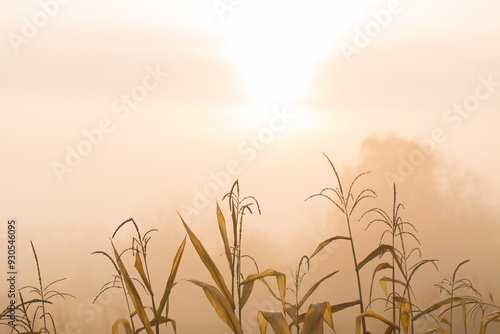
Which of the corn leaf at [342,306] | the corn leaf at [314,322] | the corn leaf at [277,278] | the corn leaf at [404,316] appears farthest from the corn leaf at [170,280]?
the corn leaf at [404,316]

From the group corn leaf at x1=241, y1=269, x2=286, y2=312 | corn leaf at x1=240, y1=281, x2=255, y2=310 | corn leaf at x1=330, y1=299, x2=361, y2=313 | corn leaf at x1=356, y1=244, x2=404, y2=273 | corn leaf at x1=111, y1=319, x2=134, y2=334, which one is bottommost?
corn leaf at x1=111, y1=319, x2=134, y2=334

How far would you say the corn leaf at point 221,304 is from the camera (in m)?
2.07

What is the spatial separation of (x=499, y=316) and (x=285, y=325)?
1142mm

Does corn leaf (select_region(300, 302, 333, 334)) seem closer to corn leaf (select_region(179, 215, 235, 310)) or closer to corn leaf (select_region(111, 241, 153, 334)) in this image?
corn leaf (select_region(179, 215, 235, 310))

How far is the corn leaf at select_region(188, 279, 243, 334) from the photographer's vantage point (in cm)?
207

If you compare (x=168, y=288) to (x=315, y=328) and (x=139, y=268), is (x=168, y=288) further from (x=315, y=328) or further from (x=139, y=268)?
(x=315, y=328)

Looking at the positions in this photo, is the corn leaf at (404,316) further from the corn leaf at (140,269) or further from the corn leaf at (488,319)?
the corn leaf at (140,269)

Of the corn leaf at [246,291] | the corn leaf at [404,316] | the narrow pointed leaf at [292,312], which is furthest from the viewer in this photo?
the corn leaf at [404,316]

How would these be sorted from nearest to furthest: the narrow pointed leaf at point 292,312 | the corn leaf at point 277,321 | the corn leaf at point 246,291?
the corn leaf at point 277,321 < the corn leaf at point 246,291 < the narrow pointed leaf at point 292,312

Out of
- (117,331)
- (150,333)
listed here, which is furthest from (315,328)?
(117,331)

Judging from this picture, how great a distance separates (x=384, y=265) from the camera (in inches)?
92.7

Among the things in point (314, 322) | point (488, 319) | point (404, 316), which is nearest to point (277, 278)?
point (314, 322)

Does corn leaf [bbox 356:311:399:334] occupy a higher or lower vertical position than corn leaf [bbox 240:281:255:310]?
lower

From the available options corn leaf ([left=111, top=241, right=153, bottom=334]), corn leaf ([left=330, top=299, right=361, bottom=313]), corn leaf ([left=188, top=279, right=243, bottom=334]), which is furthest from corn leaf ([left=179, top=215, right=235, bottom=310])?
corn leaf ([left=330, top=299, right=361, bottom=313])
